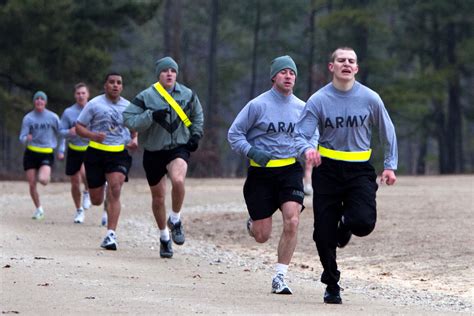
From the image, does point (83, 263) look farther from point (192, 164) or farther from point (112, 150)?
point (192, 164)

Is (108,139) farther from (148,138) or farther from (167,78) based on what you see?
(167,78)

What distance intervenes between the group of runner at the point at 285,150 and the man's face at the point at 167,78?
0.01 m

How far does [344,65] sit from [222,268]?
4.42m

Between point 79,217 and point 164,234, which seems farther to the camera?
point 79,217

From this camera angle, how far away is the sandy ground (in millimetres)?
10969

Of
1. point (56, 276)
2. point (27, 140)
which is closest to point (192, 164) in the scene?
point (27, 140)

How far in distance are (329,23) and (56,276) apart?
4889 cm

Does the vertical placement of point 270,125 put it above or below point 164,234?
above

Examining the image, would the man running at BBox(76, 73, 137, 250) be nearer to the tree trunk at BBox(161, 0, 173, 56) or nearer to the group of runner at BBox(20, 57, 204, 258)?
the group of runner at BBox(20, 57, 204, 258)

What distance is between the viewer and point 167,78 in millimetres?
15172

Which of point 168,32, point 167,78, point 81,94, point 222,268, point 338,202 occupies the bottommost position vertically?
point 222,268

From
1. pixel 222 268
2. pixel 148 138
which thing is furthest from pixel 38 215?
pixel 222 268

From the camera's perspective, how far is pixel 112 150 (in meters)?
17.0

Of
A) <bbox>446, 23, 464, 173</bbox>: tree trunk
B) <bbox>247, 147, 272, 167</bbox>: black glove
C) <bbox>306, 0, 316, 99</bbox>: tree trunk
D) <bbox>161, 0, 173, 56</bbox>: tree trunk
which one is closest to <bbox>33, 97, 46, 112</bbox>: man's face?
<bbox>247, 147, 272, 167</bbox>: black glove
